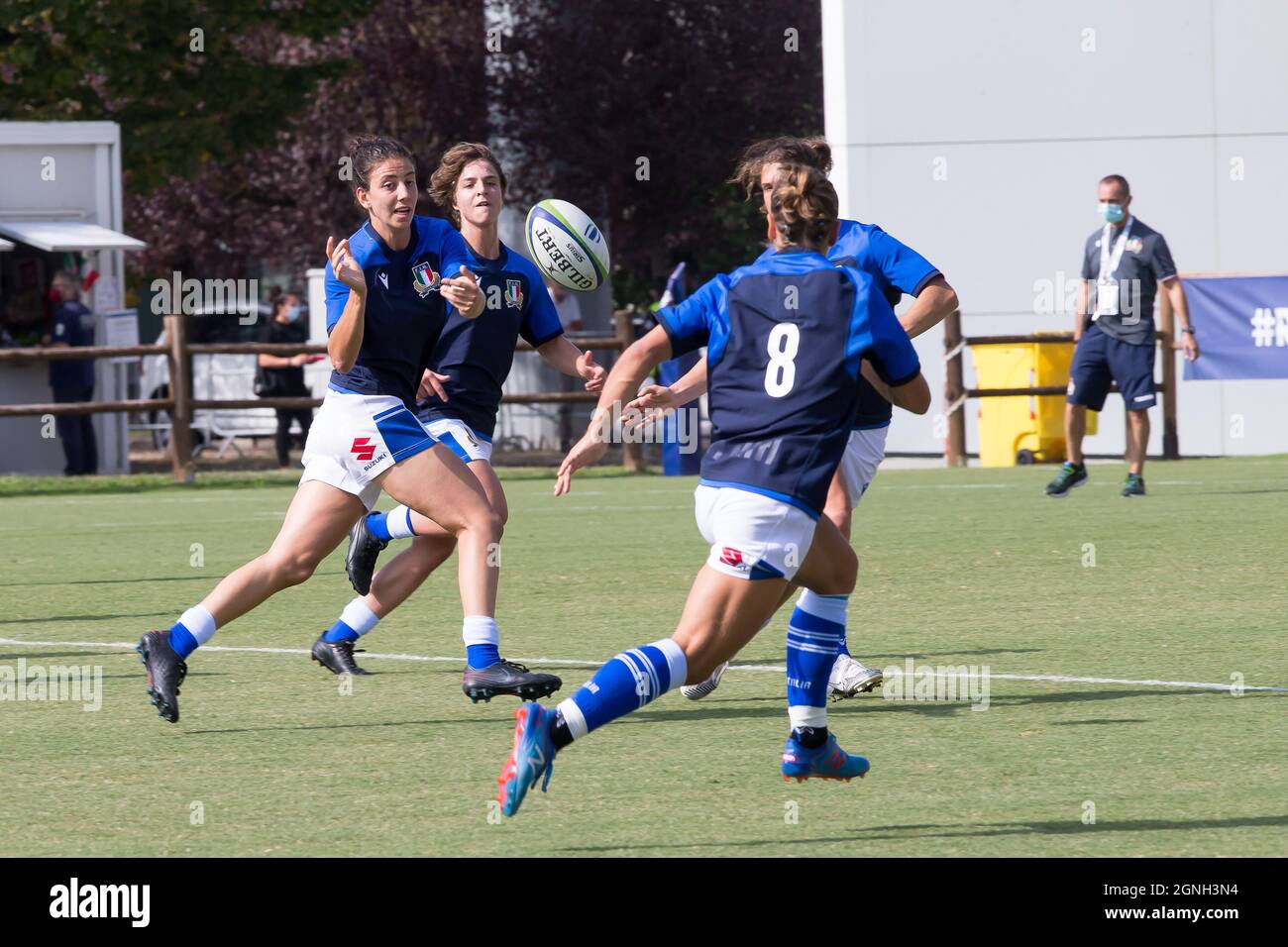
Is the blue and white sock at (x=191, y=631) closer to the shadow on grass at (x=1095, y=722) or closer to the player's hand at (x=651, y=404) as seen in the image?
the player's hand at (x=651, y=404)

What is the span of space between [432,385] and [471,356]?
0.22 metres

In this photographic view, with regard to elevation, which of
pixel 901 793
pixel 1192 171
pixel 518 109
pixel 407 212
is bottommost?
pixel 901 793

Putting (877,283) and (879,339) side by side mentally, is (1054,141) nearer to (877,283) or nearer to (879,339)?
(877,283)

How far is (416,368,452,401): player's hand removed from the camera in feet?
28.9

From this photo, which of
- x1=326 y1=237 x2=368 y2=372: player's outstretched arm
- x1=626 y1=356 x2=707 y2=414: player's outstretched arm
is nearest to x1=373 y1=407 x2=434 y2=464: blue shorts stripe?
x1=326 y1=237 x2=368 y2=372: player's outstretched arm

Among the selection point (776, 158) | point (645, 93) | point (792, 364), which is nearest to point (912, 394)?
point (792, 364)

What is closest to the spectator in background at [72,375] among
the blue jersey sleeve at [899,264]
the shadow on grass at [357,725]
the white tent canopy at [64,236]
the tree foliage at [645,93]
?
the white tent canopy at [64,236]

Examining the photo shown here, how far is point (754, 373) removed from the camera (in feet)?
20.4

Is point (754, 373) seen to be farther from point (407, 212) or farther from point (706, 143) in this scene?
point (706, 143)

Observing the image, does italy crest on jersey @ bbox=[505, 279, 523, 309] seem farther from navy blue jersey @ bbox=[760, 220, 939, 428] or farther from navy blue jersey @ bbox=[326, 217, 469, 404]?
navy blue jersey @ bbox=[760, 220, 939, 428]

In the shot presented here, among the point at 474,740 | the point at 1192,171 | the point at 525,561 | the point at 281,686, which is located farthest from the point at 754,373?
the point at 1192,171

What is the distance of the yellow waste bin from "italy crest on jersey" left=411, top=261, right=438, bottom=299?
1436 centimetres

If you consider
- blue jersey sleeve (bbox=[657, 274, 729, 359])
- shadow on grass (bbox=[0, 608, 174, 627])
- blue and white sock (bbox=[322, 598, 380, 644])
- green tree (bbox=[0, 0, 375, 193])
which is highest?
green tree (bbox=[0, 0, 375, 193])
